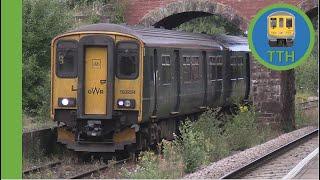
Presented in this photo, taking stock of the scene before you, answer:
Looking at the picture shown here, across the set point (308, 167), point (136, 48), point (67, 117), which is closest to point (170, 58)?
point (136, 48)

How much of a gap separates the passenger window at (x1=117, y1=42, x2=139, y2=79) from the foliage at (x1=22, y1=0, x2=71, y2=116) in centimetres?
380

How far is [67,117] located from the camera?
14586mm

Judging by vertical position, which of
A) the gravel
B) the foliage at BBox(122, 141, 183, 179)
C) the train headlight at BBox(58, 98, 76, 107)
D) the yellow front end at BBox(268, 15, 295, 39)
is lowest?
the gravel

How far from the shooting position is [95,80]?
14.4 metres

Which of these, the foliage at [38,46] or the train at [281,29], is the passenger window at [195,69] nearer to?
the foliage at [38,46]

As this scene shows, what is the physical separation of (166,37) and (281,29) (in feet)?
29.5

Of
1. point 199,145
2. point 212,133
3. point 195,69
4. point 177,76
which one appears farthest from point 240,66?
point 199,145

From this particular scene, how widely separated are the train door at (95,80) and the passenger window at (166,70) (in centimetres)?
168

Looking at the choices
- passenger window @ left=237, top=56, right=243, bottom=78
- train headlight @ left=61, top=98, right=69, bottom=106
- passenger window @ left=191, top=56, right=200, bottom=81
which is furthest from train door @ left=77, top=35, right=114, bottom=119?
passenger window @ left=237, top=56, right=243, bottom=78

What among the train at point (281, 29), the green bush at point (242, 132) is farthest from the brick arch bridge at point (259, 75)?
the train at point (281, 29)

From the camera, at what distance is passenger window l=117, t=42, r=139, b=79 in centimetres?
1439

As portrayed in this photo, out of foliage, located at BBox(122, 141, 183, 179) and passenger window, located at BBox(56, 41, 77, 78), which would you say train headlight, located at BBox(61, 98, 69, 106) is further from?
foliage, located at BBox(122, 141, 183, 179)

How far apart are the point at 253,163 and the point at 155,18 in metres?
11.8

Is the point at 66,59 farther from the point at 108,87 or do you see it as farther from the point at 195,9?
the point at 195,9
